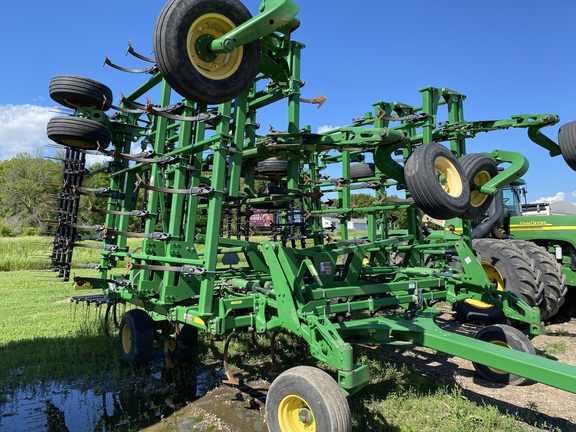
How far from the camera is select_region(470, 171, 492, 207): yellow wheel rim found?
5.08m

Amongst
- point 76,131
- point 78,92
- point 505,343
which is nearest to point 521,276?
point 505,343

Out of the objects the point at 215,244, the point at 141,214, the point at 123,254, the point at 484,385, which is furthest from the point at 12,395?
the point at 484,385

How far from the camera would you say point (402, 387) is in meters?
4.45

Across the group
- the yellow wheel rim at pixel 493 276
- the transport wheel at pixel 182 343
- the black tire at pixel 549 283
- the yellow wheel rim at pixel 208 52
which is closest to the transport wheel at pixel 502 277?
the yellow wheel rim at pixel 493 276

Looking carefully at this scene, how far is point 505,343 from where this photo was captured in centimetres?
456

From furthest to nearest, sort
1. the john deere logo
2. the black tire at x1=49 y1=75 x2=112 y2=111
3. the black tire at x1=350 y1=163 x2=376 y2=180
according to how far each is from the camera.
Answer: the black tire at x1=350 y1=163 x2=376 y2=180 < the john deere logo < the black tire at x1=49 y1=75 x2=112 y2=111

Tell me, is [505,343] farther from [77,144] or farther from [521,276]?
[77,144]

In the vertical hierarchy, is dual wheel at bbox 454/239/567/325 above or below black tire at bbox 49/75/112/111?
below

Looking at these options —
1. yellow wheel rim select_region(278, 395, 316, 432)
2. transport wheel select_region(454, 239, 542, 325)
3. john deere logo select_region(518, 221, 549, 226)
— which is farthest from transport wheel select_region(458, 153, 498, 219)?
john deere logo select_region(518, 221, 549, 226)

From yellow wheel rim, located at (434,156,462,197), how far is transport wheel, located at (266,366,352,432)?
222 centimetres

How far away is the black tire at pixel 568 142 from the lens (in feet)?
18.1

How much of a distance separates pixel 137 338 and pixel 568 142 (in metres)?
6.12

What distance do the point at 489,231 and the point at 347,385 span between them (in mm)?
6346

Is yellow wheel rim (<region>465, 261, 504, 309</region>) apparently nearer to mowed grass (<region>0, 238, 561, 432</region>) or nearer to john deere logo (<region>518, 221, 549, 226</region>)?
john deere logo (<region>518, 221, 549, 226</region>)
